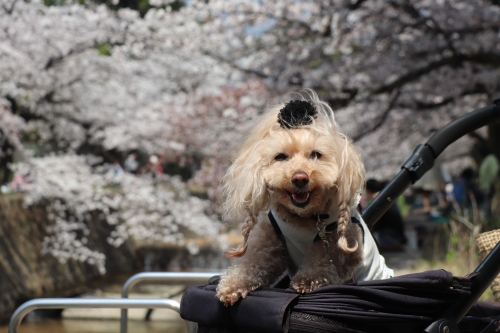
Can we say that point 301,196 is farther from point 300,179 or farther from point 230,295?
point 230,295

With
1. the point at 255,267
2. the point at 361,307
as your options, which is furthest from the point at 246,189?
the point at 361,307

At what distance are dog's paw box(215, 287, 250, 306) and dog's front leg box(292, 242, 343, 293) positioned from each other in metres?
0.18

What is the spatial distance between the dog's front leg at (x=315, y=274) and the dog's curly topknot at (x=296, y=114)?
0.39 meters

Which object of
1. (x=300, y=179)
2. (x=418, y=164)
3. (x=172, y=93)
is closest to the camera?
(x=300, y=179)

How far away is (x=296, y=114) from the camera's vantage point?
1807 millimetres

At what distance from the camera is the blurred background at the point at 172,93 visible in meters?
7.13

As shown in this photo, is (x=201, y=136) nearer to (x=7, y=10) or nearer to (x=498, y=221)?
(x=7, y=10)

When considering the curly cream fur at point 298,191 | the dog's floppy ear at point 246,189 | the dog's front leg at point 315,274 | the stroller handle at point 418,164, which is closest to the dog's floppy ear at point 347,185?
the curly cream fur at point 298,191

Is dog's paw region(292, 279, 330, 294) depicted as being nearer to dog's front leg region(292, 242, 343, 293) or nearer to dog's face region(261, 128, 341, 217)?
dog's front leg region(292, 242, 343, 293)

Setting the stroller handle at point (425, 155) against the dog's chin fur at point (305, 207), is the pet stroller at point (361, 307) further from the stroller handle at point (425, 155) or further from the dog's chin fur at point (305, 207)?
the stroller handle at point (425, 155)

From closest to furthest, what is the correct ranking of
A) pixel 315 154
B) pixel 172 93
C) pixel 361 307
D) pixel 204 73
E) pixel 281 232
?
pixel 361 307 < pixel 315 154 < pixel 281 232 < pixel 204 73 < pixel 172 93

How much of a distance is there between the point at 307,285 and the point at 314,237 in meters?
0.17

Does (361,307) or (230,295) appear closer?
(361,307)

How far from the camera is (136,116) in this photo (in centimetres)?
864
